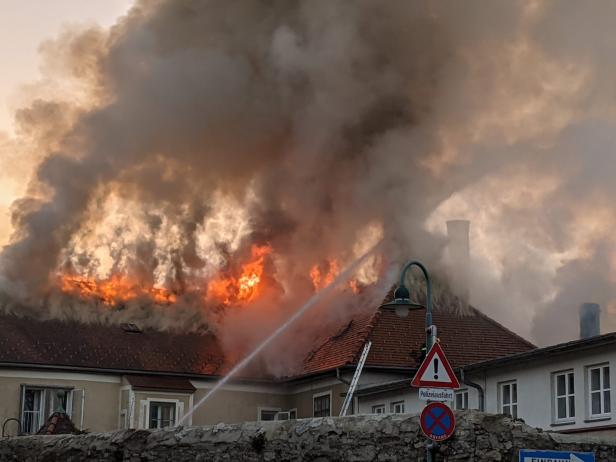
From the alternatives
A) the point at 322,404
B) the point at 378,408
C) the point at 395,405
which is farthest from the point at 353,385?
the point at 322,404

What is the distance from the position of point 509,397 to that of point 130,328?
56.9ft

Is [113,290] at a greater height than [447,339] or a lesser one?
greater

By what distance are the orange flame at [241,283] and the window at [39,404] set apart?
7461mm

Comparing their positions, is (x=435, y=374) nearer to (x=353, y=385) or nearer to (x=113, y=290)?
(x=353, y=385)

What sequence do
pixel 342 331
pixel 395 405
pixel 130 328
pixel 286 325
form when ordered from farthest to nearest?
1. pixel 130 328
2. pixel 286 325
3. pixel 342 331
4. pixel 395 405

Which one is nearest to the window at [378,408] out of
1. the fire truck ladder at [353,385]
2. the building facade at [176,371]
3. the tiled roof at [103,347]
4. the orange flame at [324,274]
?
the building facade at [176,371]

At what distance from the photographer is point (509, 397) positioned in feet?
112

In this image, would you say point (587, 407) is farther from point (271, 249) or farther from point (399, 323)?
point (271, 249)

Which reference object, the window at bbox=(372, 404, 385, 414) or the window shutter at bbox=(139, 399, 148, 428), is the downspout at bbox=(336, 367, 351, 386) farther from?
the window shutter at bbox=(139, 399, 148, 428)

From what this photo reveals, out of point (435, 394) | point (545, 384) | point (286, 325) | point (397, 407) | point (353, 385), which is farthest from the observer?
point (286, 325)

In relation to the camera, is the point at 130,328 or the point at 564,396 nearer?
the point at 564,396

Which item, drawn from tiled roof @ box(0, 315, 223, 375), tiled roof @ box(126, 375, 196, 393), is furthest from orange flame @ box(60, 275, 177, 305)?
tiled roof @ box(126, 375, 196, 393)

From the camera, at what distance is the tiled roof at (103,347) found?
142 ft

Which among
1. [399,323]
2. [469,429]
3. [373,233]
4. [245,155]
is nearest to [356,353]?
[399,323]
